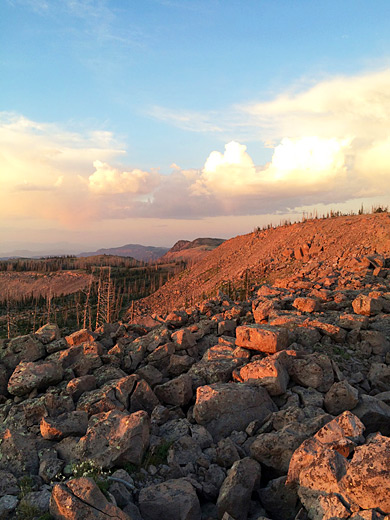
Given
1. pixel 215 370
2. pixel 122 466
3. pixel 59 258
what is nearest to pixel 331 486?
pixel 122 466

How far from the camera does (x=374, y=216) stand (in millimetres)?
35312

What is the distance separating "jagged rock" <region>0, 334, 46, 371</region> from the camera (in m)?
9.67

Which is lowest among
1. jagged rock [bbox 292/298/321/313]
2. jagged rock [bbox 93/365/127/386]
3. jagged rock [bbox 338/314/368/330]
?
jagged rock [bbox 93/365/127/386]

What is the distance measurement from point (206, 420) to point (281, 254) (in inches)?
1188

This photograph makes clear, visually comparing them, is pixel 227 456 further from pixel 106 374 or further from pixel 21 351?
pixel 21 351

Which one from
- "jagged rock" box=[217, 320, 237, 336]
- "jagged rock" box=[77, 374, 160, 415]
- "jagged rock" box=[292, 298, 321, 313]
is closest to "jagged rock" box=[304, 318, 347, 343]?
"jagged rock" box=[292, 298, 321, 313]

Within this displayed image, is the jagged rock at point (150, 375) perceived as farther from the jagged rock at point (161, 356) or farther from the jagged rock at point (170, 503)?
the jagged rock at point (170, 503)

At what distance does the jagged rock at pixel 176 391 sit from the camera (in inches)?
302

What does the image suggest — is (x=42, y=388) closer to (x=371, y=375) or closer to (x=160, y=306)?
(x=371, y=375)

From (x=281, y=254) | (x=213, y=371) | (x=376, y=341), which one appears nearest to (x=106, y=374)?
(x=213, y=371)

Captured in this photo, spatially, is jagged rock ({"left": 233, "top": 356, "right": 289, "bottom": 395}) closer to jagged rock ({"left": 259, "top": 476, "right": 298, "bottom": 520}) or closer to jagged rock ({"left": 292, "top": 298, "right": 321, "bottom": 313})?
jagged rock ({"left": 259, "top": 476, "right": 298, "bottom": 520})

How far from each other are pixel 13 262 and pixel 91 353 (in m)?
101

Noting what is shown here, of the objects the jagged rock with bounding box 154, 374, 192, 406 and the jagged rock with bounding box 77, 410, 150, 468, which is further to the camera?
the jagged rock with bounding box 154, 374, 192, 406

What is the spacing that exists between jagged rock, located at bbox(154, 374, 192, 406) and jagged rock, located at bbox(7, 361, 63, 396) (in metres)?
2.49
